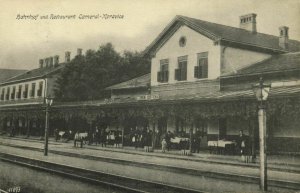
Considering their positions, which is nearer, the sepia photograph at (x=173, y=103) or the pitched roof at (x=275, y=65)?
the sepia photograph at (x=173, y=103)

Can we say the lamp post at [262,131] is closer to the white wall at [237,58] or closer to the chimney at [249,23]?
the white wall at [237,58]

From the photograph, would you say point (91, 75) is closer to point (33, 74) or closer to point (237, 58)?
point (33, 74)

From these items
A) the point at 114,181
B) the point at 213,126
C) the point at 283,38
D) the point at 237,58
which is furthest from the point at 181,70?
the point at 114,181

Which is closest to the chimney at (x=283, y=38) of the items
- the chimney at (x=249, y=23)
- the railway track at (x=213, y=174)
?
the chimney at (x=249, y=23)

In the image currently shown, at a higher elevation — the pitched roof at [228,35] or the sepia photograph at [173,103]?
the pitched roof at [228,35]

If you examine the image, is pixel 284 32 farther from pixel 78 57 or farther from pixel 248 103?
pixel 78 57

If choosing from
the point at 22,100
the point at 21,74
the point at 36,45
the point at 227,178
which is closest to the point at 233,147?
the point at 227,178

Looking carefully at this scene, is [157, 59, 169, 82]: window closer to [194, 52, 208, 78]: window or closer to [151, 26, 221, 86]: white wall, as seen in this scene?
[151, 26, 221, 86]: white wall
